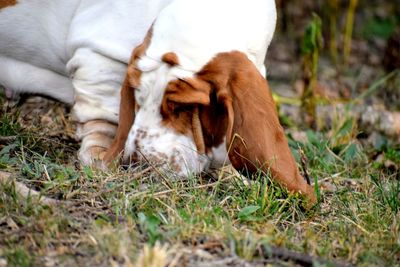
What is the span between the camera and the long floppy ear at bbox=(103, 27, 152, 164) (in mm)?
3513

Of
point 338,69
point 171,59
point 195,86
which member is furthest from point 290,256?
point 338,69

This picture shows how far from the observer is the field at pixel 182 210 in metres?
2.84

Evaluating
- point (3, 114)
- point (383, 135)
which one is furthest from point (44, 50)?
point (383, 135)

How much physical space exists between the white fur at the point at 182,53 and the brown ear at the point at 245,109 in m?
0.06

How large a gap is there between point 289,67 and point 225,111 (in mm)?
3692

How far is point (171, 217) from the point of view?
311cm

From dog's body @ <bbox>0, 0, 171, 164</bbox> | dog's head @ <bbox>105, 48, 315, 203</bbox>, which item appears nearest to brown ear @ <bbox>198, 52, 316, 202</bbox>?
dog's head @ <bbox>105, 48, 315, 203</bbox>

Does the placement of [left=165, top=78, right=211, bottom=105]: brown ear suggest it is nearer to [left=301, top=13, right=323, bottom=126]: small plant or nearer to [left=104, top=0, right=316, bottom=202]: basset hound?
[left=104, top=0, right=316, bottom=202]: basset hound

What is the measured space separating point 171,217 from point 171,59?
0.65 meters

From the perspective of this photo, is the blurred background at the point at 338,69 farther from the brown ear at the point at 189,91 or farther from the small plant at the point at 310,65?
the brown ear at the point at 189,91

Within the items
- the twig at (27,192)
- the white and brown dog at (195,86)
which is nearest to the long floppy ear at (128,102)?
the white and brown dog at (195,86)

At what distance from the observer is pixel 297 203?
3.52 m

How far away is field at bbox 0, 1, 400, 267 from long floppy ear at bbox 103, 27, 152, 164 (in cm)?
11

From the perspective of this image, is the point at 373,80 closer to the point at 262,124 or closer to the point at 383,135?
the point at 383,135
